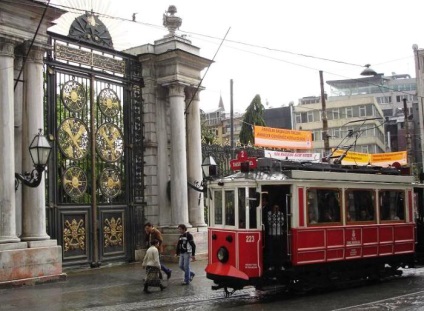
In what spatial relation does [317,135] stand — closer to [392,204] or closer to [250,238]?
[392,204]

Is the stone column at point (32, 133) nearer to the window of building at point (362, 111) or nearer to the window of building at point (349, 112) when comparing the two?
the window of building at point (362, 111)

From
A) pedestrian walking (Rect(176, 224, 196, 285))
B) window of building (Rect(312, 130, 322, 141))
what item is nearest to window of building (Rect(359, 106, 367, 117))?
window of building (Rect(312, 130, 322, 141))

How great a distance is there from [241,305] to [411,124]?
5826 cm

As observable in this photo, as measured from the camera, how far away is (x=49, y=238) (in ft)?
48.7

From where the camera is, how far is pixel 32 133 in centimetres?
1480

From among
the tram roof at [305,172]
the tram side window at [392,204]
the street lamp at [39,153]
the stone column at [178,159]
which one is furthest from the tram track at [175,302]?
the stone column at [178,159]

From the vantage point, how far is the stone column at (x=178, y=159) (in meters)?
19.4

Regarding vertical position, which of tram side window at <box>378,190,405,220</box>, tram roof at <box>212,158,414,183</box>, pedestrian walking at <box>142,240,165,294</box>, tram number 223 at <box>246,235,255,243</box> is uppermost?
tram roof at <box>212,158,414,183</box>

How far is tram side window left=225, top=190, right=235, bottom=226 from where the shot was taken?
12.0 metres

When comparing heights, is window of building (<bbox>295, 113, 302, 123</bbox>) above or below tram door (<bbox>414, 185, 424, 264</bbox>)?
above

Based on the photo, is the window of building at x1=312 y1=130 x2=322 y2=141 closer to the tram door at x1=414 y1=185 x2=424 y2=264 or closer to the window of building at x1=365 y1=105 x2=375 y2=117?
the window of building at x1=365 y1=105 x2=375 y2=117

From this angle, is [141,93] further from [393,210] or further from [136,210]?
[393,210]

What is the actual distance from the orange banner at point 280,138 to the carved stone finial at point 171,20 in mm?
7231

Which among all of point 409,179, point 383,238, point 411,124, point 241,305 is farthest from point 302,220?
point 411,124
